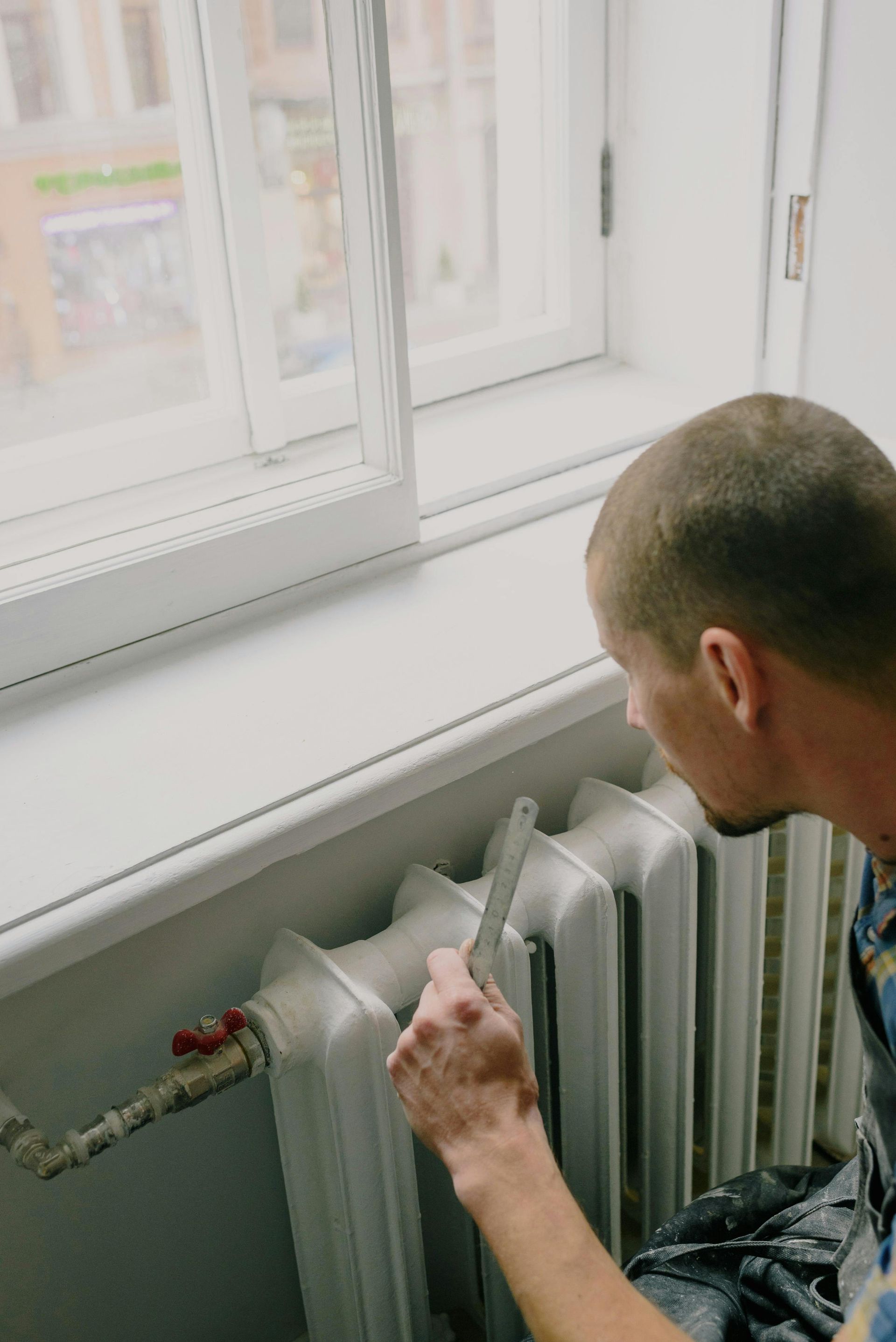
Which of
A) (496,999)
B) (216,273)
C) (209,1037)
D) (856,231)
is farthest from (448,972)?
(856,231)

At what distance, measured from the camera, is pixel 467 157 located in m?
1.51

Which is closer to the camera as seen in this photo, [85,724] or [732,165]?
[85,724]

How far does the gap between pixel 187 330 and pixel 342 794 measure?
62cm

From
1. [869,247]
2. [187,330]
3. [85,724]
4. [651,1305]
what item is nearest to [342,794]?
[85,724]

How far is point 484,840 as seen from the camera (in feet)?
3.74

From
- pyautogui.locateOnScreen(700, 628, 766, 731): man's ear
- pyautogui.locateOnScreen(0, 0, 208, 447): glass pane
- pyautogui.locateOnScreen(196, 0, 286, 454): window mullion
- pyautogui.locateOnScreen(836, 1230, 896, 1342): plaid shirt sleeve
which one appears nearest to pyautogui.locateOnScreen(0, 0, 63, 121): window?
pyautogui.locateOnScreen(0, 0, 208, 447): glass pane

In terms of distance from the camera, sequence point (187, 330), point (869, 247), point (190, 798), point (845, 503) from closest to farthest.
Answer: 1. point (845, 503)
2. point (190, 798)
3. point (187, 330)
4. point (869, 247)

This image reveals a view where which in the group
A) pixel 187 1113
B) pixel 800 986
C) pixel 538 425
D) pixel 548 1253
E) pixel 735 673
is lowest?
pixel 800 986

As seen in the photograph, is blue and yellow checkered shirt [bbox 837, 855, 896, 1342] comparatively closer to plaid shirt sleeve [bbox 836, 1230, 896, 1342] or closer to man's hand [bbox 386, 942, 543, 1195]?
plaid shirt sleeve [bbox 836, 1230, 896, 1342]

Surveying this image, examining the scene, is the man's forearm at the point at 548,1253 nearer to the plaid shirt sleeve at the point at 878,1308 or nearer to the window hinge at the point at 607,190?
the plaid shirt sleeve at the point at 878,1308

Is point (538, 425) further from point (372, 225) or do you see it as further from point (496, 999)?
point (496, 999)

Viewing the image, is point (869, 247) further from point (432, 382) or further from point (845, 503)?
point (845, 503)

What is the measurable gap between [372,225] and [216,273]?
0.73 feet

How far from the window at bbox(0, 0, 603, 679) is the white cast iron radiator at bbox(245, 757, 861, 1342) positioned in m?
0.37
